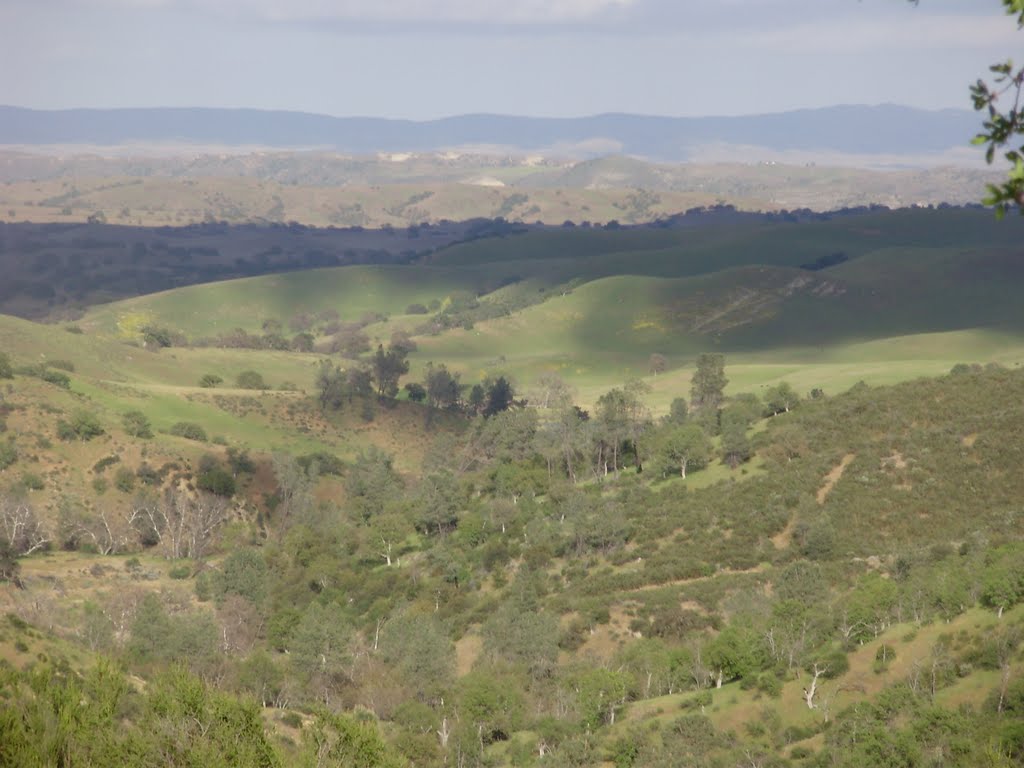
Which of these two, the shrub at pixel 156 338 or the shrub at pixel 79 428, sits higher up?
the shrub at pixel 156 338

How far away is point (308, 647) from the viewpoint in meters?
53.1

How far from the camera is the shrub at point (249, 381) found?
141m

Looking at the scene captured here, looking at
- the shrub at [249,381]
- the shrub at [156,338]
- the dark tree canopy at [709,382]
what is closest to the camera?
the dark tree canopy at [709,382]

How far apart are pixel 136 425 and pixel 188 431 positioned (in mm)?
8070

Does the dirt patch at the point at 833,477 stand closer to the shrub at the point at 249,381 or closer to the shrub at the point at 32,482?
the shrub at the point at 32,482

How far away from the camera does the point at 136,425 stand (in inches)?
3893

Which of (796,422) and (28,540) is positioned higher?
(796,422)

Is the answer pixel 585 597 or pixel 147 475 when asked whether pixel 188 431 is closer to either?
pixel 147 475

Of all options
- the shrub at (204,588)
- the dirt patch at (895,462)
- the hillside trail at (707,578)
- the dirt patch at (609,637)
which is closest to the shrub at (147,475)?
the shrub at (204,588)

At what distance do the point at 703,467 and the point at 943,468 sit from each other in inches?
695

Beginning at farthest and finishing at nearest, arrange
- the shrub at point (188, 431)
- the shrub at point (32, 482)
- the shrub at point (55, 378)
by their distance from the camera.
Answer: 1. the shrub at point (55, 378)
2. the shrub at point (188, 431)
3. the shrub at point (32, 482)

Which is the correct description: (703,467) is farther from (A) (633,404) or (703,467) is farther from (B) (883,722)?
(B) (883,722)

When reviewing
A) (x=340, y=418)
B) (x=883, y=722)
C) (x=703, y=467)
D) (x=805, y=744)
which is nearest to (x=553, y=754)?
(x=805, y=744)

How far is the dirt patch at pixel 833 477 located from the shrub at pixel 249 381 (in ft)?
294
